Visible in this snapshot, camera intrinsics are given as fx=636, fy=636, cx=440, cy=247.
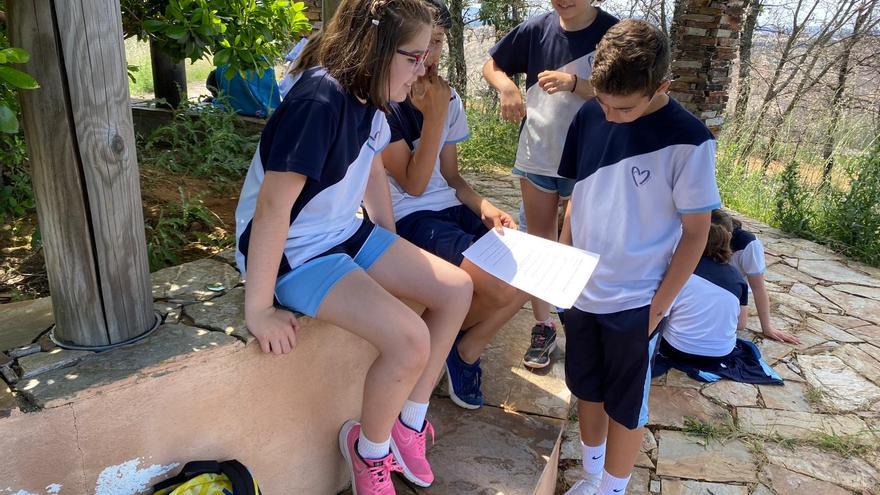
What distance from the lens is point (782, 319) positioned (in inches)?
157

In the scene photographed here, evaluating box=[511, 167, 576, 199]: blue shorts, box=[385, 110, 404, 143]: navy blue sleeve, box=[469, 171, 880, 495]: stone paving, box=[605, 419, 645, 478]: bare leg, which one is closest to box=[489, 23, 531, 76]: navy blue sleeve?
box=[511, 167, 576, 199]: blue shorts

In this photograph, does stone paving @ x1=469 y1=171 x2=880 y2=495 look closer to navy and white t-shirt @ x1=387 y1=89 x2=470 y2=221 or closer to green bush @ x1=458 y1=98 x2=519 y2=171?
navy and white t-shirt @ x1=387 y1=89 x2=470 y2=221

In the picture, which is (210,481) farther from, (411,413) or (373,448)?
(411,413)

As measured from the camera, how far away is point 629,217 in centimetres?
186

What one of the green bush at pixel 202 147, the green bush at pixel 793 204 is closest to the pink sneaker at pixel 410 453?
the green bush at pixel 202 147

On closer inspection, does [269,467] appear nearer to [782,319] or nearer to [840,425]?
[840,425]

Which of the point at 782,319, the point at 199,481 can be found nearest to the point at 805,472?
the point at 782,319

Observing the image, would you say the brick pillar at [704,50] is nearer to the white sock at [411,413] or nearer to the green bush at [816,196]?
the green bush at [816,196]

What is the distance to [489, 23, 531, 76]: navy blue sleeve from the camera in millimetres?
2613

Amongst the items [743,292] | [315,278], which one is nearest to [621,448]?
[315,278]

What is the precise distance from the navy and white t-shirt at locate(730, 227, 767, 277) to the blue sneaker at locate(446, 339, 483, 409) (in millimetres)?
1854

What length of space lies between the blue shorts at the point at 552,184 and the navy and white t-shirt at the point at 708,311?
2.94ft

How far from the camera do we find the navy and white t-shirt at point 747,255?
3.44 m

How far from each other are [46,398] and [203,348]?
34 cm
